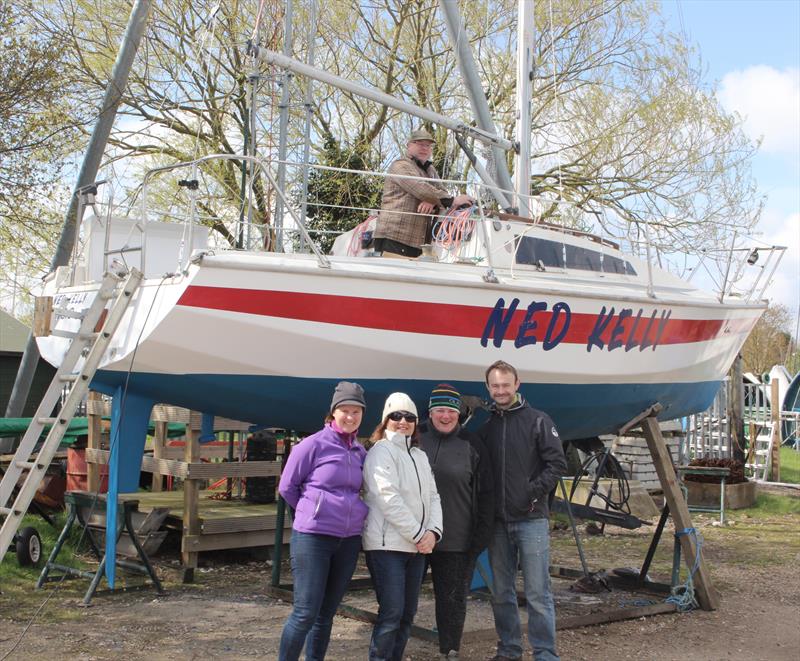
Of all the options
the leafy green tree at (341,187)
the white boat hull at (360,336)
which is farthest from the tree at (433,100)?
the white boat hull at (360,336)

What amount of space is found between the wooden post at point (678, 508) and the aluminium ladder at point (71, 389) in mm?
4328

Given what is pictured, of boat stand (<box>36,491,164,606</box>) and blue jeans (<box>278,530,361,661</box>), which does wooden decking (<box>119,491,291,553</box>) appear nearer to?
boat stand (<box>36,491,164,606</box>)

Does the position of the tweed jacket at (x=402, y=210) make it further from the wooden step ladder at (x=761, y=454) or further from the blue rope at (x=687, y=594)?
the wooden step ladder at (x=761, y=454)

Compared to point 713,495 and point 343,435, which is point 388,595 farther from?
point 713,495

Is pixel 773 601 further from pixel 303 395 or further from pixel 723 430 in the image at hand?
pixel 723 430

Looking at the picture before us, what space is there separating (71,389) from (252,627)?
2023 millimetres

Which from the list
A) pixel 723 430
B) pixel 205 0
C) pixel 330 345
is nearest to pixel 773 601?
pixel 330 345

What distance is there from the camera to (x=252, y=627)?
253 inches

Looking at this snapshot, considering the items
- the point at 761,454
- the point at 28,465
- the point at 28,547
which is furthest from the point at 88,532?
the point at 761,454

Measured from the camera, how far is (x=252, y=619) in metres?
6.64

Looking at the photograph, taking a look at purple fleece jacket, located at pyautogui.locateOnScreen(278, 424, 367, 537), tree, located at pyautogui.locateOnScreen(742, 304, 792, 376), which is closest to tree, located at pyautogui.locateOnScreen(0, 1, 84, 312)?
purple fleece jacket, located at pyautogui.locateOnScreen(278, 424, 367, 537)

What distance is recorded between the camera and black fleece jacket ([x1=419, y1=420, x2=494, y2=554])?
534 cm

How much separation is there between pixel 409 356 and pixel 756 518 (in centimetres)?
819

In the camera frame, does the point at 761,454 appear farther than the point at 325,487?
Yes
